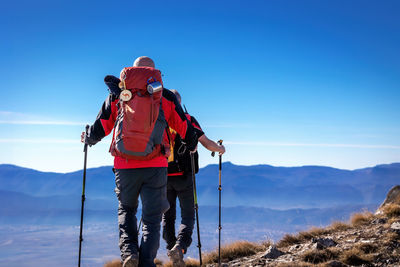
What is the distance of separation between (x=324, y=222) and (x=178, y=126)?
764cm

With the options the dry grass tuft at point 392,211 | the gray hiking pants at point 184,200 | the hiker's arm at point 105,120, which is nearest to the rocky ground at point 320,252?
the dry grass tuft at point 392,211

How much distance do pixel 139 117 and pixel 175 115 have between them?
1.99 feet

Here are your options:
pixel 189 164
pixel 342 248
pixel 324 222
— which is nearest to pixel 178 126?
pixel 189 164

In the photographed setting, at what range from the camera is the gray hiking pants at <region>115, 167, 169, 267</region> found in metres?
4.23

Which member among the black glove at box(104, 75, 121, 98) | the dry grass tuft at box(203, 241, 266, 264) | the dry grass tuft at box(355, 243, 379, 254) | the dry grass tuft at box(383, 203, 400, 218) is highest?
the black glove at box(104, 75, 121, 98)

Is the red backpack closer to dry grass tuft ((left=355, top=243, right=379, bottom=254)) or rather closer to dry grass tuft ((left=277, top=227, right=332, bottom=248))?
dry grass tuft ((left=355, top=243, right=379, bottom=254))

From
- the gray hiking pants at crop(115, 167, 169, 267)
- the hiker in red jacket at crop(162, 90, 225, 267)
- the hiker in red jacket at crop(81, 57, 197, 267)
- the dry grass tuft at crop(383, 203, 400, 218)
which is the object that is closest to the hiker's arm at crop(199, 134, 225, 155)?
the hiker in red jacket at crop(162, 90, 225, 267)

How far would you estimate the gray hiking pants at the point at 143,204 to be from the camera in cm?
423

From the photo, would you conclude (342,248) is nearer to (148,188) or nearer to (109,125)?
(148,188)

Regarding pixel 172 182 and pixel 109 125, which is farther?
pixel 172 182

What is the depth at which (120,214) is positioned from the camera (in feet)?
14.6

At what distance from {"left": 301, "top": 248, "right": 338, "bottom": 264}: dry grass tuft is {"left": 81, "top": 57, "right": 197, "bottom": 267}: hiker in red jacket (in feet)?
10.3

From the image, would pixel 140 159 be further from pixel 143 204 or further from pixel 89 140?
pixel 89 140

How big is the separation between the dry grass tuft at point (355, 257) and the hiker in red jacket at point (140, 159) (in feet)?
11.4
